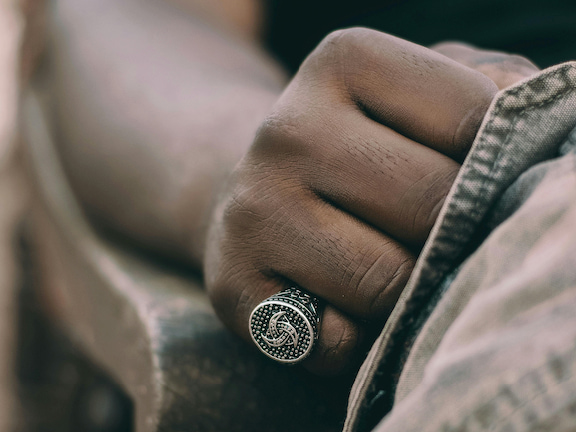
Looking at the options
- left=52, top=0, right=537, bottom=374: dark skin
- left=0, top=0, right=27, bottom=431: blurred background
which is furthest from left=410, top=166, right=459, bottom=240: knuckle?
left=0, top=0, right=27, bottom=431: blurred background

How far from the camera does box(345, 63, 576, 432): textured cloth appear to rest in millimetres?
191

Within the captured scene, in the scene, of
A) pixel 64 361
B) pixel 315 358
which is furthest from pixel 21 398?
pixel 315 358

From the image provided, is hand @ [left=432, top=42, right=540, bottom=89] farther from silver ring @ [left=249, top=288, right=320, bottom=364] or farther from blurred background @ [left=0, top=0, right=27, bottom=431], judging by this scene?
blurred background @ [left=0, top=0, right=27, bottom=431]

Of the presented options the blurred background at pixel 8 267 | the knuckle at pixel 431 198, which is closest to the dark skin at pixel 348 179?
the knuckle at pixel 431 198

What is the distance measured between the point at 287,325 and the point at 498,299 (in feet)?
0.45

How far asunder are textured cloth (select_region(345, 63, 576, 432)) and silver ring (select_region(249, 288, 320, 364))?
0.13ft

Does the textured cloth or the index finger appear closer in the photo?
the textured cloth

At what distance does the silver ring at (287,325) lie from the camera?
1.04 feet

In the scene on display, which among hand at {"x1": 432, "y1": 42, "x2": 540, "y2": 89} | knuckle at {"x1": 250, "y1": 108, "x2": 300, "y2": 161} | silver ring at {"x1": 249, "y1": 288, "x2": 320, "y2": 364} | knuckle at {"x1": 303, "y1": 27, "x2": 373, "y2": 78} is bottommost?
silver ring at {"x1": 249, "y1": 288, "x2": 320, "y2": 364}

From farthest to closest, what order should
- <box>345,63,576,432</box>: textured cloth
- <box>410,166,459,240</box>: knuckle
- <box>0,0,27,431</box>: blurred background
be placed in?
<box>0,0,27,431</box>: blurred background, <box>410,166,459,240</box>: knuckle, <box>345,63,576,432</box>: textured cloth

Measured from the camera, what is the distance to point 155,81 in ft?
2.04

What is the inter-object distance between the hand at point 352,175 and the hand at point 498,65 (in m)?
0.06

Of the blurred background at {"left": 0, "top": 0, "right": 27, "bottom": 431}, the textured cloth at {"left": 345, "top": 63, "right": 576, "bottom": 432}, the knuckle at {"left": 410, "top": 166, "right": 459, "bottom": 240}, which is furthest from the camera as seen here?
the blurred background at {"left": 0, "top": 0, "right": 27, "bottom": 431}

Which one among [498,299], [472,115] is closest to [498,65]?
[472,115]
